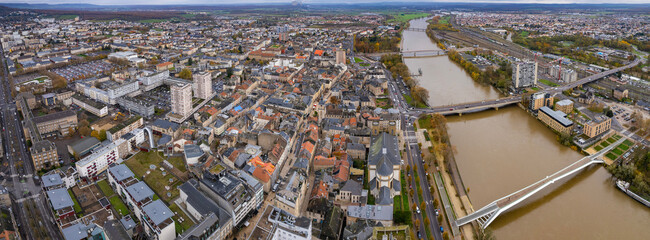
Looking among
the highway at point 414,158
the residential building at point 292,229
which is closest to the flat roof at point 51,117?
the residential building at point 292,229

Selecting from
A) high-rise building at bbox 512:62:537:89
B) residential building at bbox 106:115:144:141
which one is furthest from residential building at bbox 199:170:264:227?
high-rise building at bbox 512:62:537:89

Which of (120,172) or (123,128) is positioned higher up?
(123,128)

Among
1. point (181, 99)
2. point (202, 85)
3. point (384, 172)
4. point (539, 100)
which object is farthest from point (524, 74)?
point (181, 99)

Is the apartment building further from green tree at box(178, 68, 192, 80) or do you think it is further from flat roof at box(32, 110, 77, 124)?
green tree at box(178, 68, 192, 80)

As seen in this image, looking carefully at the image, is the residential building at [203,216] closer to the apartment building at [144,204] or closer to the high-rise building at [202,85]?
the apartment building at [144,204]

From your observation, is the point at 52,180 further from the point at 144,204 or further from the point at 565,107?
the point at 565,107

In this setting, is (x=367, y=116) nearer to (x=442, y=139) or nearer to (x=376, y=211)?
(x=442, y=139)

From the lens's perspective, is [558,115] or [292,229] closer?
[292,229]
